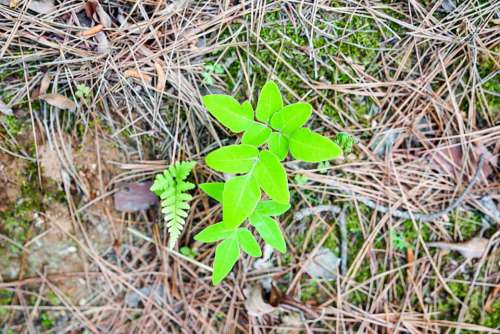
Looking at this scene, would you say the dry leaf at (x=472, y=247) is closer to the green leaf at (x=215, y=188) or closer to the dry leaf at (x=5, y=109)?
the green leaf at (x=215, y=188)

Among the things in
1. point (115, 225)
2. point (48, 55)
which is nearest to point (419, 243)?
point (115, 225)

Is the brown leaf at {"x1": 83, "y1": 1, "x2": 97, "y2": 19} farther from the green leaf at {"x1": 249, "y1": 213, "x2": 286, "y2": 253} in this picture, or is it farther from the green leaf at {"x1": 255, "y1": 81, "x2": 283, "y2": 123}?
the green leaf at {"x1": 249, "y1": 213, "x2": 286, "y2": 253}

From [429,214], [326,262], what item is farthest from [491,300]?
[326,262]

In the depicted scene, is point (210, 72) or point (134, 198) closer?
point (210, 72)

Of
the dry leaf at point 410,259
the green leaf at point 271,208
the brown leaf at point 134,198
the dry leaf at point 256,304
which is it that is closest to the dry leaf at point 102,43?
the brown leaf at point 134,198

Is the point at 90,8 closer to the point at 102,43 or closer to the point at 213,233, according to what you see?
the point at 102,43

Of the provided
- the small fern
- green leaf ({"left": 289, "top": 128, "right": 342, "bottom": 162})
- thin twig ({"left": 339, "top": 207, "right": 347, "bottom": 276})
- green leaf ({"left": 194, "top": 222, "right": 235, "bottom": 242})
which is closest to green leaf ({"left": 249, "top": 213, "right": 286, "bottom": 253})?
green leaf ({"left": 194, "top": 222, "right": 235, "bottom": 242})
